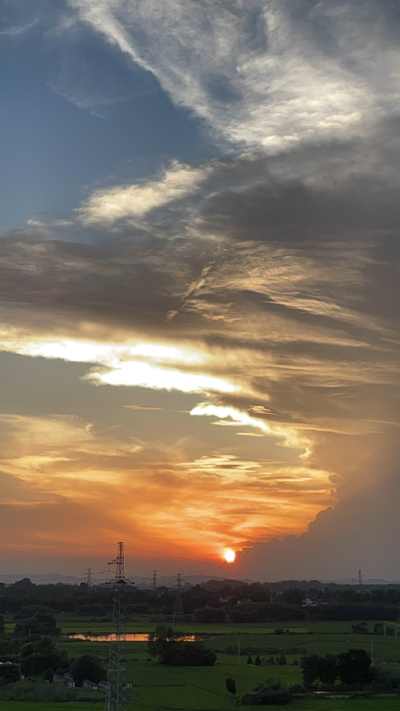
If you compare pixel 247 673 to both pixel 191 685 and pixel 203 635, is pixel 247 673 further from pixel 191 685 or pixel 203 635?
pixel 203 635

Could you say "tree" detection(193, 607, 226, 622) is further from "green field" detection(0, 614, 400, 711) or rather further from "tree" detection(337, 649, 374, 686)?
"tree" detection(337, 649, 374, 686)

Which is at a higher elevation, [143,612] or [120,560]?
[120,560]

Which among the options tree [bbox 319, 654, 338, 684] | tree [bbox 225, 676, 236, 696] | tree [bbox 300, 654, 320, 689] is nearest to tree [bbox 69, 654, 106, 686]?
tree [bbox 225, 676, 236, 696]

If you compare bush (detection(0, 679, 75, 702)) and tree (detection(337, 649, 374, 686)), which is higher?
tree (detection(337, 649, 374, 686))

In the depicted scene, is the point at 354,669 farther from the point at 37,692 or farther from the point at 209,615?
the point at 209,615

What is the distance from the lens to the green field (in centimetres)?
6875

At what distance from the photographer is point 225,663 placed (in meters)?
98.1

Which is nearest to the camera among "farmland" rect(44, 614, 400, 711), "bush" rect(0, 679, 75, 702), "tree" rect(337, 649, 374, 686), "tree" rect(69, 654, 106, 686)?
"bush" rect(0, 679, 75, 702)

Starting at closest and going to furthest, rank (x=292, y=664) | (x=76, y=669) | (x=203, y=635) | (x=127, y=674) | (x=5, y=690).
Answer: (x=5, y=690)
(x=76, y=669)
(x=127, y=674)
(x=292, y=664)
(x=203, y=635)

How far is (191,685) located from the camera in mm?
80688

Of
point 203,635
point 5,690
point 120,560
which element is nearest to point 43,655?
point 5,690

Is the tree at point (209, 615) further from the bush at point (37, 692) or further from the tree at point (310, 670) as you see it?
the bush at point (37, 692)

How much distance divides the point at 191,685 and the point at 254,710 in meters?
14.8

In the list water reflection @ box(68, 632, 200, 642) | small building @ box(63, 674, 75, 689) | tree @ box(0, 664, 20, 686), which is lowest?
water reflection @ box(68, 632, 200, 642)
